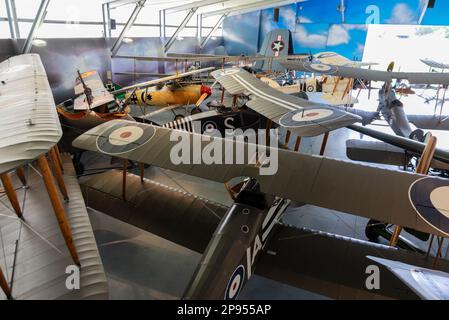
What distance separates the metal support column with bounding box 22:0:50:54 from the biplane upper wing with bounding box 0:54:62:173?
5.11 meters

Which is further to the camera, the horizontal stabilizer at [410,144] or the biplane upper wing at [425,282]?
the horizontal stabilizer at [410,144]

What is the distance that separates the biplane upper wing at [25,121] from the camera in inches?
65.4

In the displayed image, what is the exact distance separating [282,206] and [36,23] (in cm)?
830

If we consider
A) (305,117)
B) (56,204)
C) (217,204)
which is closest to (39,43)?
(217,204)

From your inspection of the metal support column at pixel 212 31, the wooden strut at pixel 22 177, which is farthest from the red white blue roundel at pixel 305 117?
the metal support column at pixel 212 31

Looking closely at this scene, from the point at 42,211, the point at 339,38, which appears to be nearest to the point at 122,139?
the point at 42,211

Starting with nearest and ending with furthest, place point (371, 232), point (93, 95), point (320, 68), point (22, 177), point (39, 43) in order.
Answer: point (22, 177), point (371, 232), point (93, 95), point (320, 68), point (39, 43)

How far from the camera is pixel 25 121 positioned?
7.02 feet

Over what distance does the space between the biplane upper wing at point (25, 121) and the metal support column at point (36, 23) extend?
16.8 feet

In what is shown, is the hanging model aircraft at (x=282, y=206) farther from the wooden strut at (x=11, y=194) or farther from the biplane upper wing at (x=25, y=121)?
the wooden strut at (x=11, y=194)

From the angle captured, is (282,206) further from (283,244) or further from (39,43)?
(39,43)

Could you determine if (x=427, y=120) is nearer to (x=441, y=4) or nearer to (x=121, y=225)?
(x=121, y=225)

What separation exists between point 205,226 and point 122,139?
50.4 inches

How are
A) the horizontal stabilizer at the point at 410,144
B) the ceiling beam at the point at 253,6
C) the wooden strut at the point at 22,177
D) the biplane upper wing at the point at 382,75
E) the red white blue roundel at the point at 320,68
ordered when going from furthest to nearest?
the ceiling beam at the point at 253,6 → the red white blue roundel at the point at 320,68 → the biplane upper wing at the point at 382,75 → the wooden strut at the point at 22,177 → the horizontal stabilizer at the point at 410,144
